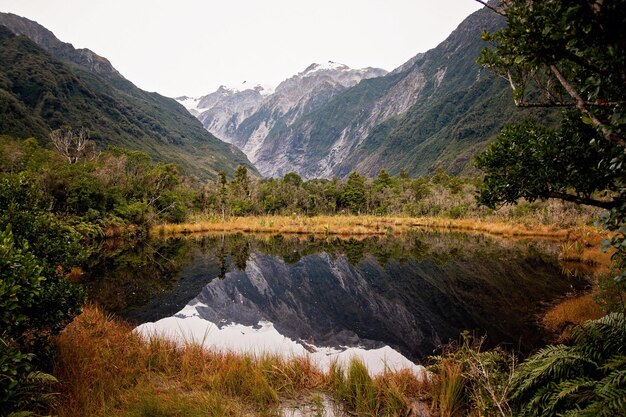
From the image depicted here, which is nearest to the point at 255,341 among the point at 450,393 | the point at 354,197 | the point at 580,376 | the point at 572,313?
the point at 450,393

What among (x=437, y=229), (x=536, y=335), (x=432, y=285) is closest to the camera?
(x=536, y=335)

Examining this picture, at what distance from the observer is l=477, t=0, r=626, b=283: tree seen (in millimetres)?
2666

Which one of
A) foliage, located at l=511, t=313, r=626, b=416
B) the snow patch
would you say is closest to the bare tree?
the snow patch

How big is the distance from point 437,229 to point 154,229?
3401 centimetres

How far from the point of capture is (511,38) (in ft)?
12.1

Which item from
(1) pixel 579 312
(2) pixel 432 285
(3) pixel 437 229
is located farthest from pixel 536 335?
(3) pixel 437 229

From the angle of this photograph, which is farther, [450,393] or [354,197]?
[354,197]

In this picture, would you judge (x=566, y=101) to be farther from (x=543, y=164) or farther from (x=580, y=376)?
(x=580, y=376)

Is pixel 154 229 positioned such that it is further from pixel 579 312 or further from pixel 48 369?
pixel 579 312

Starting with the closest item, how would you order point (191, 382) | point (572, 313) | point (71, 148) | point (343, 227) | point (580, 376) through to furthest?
point (580, 376) < point (191, 382) < point (572, 313) < point (343, 227) < point (71, 148)

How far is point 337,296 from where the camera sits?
1484 centimetres

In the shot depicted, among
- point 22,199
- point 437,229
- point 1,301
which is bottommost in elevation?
point 437,229

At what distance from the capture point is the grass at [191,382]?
4.72 meters

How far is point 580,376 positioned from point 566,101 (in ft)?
15.5
